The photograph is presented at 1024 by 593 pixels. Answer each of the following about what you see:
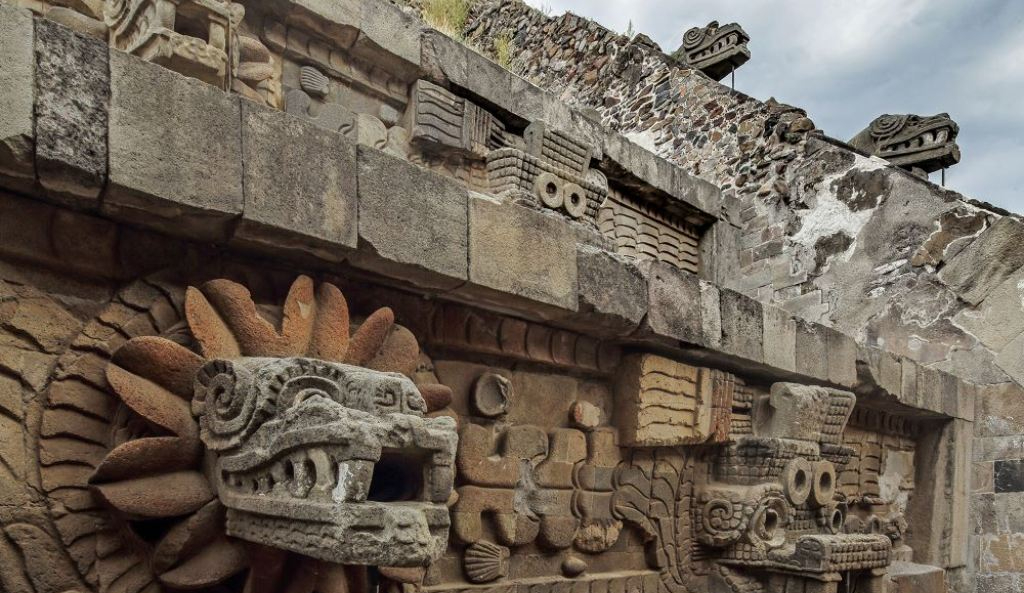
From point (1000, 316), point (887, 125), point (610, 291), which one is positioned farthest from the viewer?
point (887, 125)

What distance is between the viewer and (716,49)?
11.9 m

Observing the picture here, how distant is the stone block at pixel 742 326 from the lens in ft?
14.9

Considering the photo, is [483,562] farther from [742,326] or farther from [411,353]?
[742,326]

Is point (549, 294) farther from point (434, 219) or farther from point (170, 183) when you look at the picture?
point (170, 183)

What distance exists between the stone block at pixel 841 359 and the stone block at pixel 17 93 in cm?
452

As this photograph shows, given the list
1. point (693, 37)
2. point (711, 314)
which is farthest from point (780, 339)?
point (693, 37)

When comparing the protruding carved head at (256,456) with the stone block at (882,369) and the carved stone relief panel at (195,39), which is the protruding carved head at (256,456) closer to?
the carved stone relief panel at (195,39)

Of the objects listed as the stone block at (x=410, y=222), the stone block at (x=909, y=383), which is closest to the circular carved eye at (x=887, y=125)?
the stone block at (x=909, y=383)

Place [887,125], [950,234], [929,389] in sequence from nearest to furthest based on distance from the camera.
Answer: [929,389], [950,234], [887,125]

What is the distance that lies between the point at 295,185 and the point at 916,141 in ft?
29.6

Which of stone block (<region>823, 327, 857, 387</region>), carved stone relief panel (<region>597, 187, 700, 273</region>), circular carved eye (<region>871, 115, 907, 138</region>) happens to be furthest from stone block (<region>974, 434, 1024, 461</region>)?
circular carved eye (<region>871, 115, 907, 138</region>)

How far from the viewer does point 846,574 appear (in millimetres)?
5004

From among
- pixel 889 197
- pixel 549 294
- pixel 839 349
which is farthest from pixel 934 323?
pixel 549 294

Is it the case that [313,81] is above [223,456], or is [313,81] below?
above
